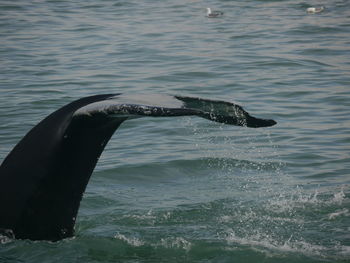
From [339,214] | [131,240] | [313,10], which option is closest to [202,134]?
[339,214]

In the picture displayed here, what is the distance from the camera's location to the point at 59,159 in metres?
5.30

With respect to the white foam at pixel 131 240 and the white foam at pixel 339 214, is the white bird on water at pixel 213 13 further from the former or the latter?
the white foam at pixel 131 240

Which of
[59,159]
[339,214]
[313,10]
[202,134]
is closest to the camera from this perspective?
[59,159]

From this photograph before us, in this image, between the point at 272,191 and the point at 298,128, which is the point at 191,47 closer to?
the point at 298,128

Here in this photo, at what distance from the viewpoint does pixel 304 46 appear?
1925cm

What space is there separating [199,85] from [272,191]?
638 cm

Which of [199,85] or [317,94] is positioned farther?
[199,85]

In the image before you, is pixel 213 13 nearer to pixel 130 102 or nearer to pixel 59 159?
pixel 59 159

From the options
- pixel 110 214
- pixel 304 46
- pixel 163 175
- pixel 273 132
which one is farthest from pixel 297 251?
pixel 304 46

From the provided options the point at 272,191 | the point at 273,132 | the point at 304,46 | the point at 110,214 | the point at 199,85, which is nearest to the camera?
the point at 110,214

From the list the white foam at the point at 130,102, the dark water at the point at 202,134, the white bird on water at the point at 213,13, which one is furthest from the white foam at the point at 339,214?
the white bird on water at the point at 213,13

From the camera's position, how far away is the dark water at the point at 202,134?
6.80 metres

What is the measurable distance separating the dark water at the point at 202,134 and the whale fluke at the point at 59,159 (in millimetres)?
220

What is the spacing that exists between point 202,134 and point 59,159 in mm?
6567
